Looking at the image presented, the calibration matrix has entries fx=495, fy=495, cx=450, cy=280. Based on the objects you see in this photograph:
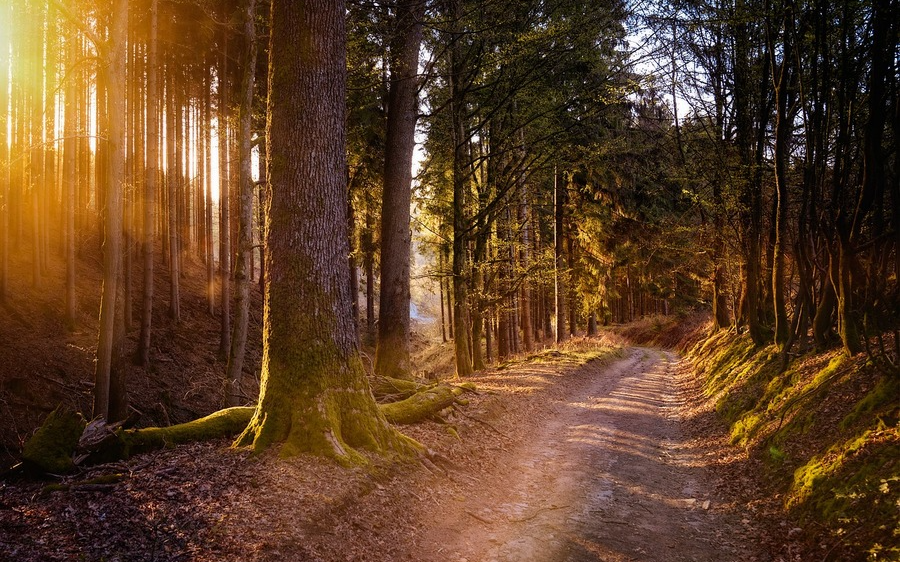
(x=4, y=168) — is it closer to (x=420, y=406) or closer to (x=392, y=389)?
(x=392, y=389)

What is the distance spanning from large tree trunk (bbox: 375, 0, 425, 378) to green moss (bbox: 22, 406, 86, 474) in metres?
6.60

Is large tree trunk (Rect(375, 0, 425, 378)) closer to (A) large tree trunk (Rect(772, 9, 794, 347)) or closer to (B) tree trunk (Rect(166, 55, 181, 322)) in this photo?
(A) large tree trunk (Rect(772, 9, 794, 347))

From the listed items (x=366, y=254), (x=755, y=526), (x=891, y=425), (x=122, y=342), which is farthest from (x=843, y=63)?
(x=366, y=254)

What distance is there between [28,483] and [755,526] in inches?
279

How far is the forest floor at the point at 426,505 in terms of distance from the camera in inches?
150

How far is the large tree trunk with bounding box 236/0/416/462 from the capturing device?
18.7 ft

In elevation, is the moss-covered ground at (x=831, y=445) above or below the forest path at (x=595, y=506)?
above

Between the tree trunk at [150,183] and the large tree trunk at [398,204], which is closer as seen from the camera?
the large tree trunk at [398,204]

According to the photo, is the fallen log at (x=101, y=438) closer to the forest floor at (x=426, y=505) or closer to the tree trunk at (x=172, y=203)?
the forest floor at (x=426, y=505)

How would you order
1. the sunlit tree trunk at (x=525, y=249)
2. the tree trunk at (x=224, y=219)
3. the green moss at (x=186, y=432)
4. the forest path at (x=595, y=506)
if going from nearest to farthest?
1. the forest path at (x=595, y=506)
2. the green moss at (x=186, y=432)
3. the tree trunk at (x=224, y=219)
4. the sunlit tree trunk at (x=525, y=249)

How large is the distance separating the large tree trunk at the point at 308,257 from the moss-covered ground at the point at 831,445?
4531 mm

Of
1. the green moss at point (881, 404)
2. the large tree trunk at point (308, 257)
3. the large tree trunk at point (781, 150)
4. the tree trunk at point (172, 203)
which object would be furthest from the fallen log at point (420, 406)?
the tree trunk at point (172, 203)

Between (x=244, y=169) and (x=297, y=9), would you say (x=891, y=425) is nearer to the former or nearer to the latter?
(x=297, y=9)

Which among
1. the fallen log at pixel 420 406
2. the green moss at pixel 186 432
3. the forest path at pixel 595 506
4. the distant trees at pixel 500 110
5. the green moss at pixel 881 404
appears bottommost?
the forest path at pixel 595 506
